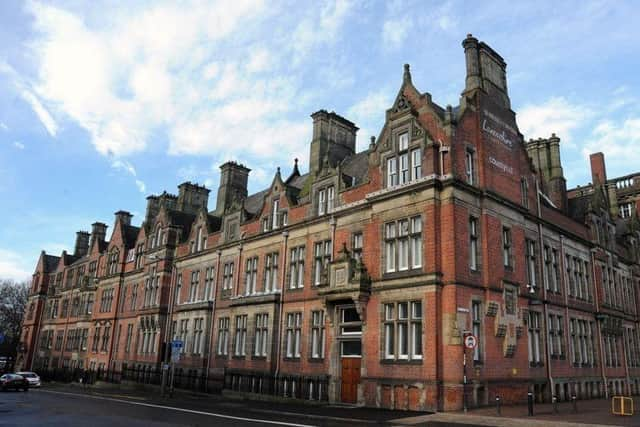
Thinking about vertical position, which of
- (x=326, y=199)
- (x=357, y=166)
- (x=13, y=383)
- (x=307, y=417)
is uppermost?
(x=357, y=166)

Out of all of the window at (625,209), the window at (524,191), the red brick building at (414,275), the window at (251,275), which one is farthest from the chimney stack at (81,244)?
the window at (625,209)

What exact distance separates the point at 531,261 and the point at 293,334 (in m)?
15.1

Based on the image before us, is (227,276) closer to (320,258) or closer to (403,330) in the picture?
(320,258)

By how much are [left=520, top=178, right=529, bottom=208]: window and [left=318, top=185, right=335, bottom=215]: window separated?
11.3 metres

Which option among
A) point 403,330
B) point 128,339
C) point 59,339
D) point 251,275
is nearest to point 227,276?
point 251,275

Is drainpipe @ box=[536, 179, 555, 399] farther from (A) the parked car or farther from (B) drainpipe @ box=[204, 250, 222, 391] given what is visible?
(A) the parked car

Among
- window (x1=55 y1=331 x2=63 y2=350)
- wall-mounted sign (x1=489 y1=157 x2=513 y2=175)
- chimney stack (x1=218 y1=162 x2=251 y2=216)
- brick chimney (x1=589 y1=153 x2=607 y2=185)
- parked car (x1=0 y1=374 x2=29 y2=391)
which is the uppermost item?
brick chimney (x1=589 y1=153 x2=607 y2=185)

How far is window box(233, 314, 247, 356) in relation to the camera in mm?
35312

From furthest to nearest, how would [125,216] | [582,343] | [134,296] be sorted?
[125,216]
[134,296]
[582,343]

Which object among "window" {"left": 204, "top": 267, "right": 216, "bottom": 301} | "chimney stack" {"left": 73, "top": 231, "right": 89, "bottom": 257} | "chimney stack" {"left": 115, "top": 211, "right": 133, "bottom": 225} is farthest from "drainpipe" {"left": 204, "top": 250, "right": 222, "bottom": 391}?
"chimney stack" {"left": 73, "top": 231, "right": 89, "bottom": 257}

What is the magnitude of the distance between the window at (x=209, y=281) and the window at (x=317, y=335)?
1327 cm

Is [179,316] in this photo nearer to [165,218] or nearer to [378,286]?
[165,218]

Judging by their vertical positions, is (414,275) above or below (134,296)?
below

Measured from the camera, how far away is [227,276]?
39594 mm
